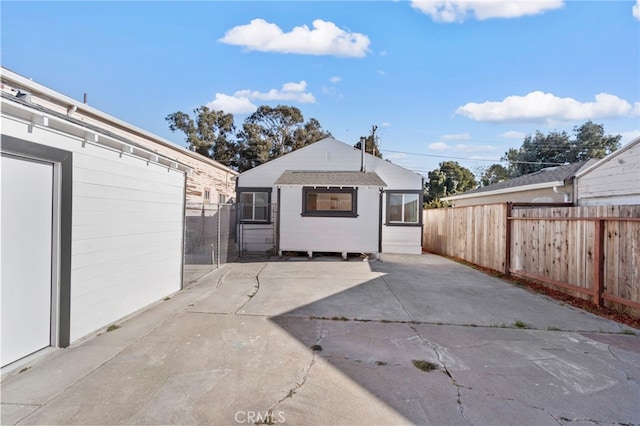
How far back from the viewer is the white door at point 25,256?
9.46ft

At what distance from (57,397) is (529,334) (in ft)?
17.5

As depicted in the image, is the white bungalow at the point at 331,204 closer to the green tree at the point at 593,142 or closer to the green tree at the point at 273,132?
the green tree at the point at 273,132

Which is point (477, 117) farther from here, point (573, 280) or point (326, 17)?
point (573, 280)

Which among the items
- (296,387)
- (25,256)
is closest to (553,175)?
(296,387)

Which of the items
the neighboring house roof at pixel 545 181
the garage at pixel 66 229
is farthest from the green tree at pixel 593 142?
the garage at pixel 66 229

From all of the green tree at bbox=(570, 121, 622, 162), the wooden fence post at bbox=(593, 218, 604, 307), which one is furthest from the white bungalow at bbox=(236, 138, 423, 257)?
the green tree at bbox=(570, 121, 622, 162)

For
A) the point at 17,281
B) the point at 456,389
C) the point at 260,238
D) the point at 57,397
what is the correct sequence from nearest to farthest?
1. the point at 57,397
2. the point at 456,389
3. the point at 17,281
4. the point at 260,238

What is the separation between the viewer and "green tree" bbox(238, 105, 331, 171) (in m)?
29.6

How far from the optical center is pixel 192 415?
2.26 metres

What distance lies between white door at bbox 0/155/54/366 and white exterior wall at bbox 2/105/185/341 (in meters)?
0.28

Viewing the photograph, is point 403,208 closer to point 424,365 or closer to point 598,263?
point 598,263

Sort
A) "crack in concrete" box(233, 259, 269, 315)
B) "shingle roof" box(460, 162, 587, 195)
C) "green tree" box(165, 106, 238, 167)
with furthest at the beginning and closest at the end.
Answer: "green tree" box(165, 106, 238, 167) → "shingle roof" box(460, 162, 587, 195) → "crack in concrete" box(233, 259, 269, 315)

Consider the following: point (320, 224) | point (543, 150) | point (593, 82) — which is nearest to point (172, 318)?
point (320, 224)

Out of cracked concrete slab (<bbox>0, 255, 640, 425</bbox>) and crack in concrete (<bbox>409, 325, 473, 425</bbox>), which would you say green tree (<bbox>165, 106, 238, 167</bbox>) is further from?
crack in concrete (<bbox>409, 325, 473, 425</bbox>)
